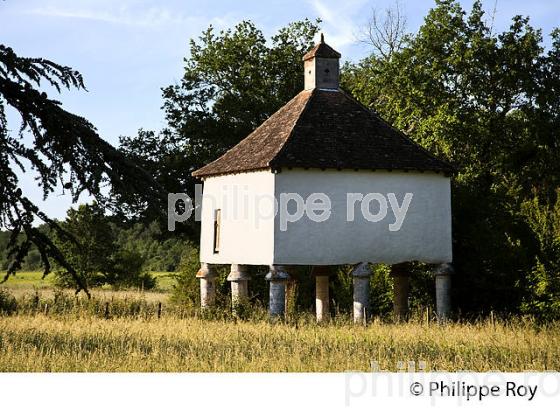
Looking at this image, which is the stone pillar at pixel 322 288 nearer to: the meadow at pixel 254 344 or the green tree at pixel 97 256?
the meadow at pixel 254 344

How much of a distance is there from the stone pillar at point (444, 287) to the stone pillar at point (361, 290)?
2414 mm

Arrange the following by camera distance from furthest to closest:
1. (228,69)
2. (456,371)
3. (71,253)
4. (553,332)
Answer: (71,253), (228,69), (553,332), (456,371)

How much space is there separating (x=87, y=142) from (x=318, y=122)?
43.8 ft

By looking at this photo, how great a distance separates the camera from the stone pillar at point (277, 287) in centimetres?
2273

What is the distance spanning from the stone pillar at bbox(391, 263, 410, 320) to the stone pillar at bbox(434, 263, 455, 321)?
6.40ft

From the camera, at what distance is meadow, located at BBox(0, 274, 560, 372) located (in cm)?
1397

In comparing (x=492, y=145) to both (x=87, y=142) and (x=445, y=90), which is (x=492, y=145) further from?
(x=87, y=142)

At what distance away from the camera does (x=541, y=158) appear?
3017 centimetres

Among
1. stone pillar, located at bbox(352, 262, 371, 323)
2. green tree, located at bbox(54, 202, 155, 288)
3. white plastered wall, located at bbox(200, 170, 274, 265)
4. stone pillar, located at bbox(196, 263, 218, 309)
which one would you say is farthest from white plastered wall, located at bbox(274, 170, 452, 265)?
green tree, located at bbox(54, 202, 155, 288)

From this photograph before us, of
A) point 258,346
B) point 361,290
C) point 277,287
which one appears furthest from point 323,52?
point 258,346

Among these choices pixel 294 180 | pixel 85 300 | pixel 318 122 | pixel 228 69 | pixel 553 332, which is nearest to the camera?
pixel 553 332

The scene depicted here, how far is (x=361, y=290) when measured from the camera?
23500 millimetres

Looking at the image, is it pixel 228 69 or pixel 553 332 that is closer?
pixel 553 332
